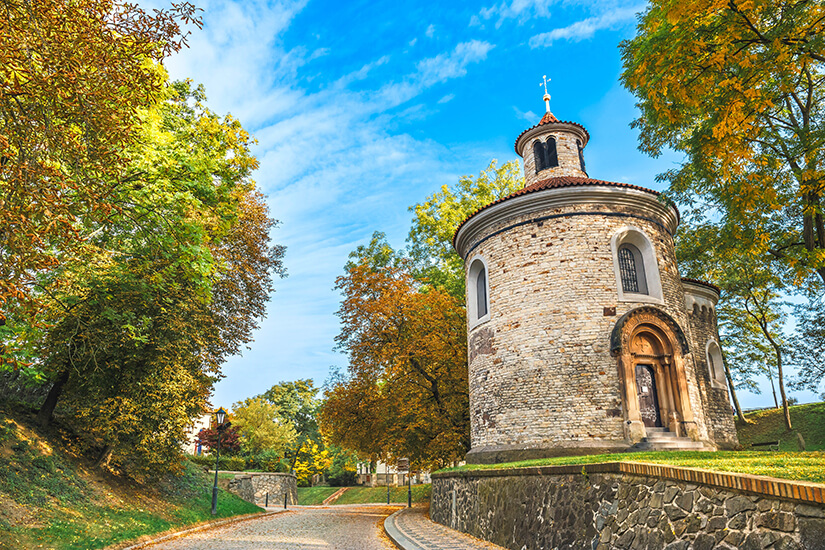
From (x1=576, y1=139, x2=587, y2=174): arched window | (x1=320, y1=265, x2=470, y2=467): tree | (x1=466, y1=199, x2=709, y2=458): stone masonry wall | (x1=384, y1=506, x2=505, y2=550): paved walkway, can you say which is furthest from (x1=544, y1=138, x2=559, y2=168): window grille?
(x1=384, y1=506, x2=505, y2=550): paved walkway

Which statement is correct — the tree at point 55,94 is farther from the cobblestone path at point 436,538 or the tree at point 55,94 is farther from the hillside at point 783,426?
the hillside at point 783,426

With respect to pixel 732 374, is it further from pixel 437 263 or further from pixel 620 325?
pixel 620 325

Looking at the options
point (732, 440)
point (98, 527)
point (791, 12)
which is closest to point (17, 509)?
point (98, 527)

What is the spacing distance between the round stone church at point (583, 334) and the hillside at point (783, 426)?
1605cm

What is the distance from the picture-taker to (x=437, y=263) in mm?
28531

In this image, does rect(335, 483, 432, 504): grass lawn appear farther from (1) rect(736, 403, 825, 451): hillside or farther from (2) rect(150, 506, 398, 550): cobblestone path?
(1) rect(736, 403, 825, 451): hillside

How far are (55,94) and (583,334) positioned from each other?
37.6 feet

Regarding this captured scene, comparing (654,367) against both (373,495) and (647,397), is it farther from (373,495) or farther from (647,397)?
(373,495)

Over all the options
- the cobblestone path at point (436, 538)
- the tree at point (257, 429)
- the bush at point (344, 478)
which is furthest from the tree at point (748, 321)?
the bush at point (344, 478)

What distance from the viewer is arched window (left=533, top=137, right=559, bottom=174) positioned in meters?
17.8

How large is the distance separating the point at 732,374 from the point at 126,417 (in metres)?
34.8

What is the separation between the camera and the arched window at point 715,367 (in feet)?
53.3

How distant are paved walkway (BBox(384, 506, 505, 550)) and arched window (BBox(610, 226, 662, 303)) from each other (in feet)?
24.5

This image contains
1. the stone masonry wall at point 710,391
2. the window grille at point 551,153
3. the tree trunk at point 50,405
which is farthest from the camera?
the window grille at point 551,153
